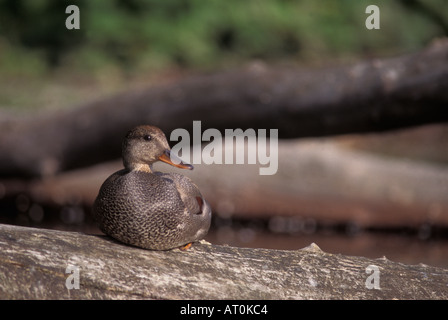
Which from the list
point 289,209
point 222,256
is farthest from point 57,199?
point 222,256

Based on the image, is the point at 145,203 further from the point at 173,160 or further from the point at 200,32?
the point at 200,32

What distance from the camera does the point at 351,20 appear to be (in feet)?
→ 29.3

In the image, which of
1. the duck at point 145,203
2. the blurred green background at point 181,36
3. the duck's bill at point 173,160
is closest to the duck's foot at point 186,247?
the duck at point 145,203

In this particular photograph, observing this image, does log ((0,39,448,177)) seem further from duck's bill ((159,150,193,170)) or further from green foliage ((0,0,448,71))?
green foliage ((0,0,448,71))

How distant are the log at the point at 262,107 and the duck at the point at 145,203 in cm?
222

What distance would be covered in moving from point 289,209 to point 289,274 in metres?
3.29

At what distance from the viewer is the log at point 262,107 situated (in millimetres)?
4012

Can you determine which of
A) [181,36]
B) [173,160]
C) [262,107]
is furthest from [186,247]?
[181,36]

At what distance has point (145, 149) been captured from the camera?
2051 mm

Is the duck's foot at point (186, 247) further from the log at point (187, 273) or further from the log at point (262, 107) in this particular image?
the log at point (262, 107)

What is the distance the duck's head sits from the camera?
2045 millimetres

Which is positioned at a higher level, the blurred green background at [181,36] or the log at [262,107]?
the blurred green background at [181,36]

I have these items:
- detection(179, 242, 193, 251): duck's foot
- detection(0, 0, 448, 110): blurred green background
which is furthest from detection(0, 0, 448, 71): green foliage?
detection(179, 242, 193, 251): duck's foot

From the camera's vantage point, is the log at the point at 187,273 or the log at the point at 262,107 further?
the log at the point at 262,107
